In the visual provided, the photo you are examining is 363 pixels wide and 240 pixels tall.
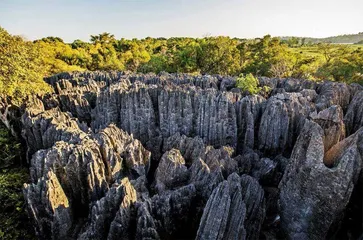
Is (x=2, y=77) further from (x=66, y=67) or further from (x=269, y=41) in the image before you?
(x=269, y=41)

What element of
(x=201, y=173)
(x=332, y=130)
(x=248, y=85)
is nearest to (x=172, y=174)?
(x=201, y=173)

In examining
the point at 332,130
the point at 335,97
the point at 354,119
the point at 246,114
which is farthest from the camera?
the point at 335,97

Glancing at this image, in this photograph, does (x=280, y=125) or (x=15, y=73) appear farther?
(x=15, y=73)

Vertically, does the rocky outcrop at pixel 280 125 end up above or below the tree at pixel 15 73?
below

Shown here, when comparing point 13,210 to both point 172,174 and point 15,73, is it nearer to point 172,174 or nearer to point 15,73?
point 172,174

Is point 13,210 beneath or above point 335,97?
beneath

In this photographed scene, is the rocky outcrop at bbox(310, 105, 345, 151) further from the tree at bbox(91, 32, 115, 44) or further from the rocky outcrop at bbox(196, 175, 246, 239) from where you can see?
the tree at bbox(91, 32, 115, 44)

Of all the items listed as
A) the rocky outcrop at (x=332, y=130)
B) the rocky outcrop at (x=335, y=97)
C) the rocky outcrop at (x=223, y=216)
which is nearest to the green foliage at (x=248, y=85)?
the rocky outcrop at (x=335, y=97)

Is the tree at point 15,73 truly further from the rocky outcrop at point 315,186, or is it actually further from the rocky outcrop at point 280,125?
the rocky outcrop at point 315,186

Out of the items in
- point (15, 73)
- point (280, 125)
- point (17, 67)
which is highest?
point (17, 67)
